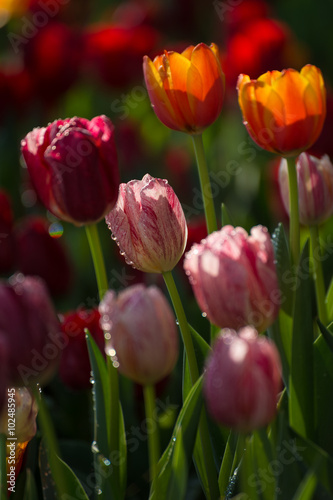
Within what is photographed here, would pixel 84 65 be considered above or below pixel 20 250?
above

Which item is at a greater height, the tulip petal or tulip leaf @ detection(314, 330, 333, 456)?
the tulip petal

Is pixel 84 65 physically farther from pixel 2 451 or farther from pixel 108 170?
pixel 2 451

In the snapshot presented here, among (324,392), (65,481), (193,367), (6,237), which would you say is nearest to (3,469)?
(65,481)

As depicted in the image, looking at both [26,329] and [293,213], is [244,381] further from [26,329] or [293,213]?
[293,213]

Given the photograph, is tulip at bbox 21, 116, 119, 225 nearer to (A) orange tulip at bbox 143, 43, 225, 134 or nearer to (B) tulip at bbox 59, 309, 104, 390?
(A) orange tulip at bbox 143, 43, 225, 134

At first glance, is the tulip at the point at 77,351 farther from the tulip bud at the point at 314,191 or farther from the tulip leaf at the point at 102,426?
the tulip bud at the point at 314,191

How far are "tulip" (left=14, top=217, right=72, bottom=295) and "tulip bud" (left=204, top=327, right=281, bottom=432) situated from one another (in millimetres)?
707

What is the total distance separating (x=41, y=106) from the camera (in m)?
2.07

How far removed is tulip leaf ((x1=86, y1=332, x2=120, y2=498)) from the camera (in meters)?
0.67

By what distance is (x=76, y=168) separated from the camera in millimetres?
665

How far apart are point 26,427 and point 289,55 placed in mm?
1453

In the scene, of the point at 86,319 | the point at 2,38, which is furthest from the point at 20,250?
the point at 2,38

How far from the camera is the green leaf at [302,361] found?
64 cm

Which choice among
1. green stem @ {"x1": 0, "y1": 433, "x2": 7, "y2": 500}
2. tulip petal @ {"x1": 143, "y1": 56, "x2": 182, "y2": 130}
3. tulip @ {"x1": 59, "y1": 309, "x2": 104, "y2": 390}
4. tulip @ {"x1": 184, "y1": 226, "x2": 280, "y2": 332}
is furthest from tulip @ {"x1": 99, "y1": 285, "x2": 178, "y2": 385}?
tulip @ {"x1": 59, "y1": 309, "x2": 104, "y2": 390}
